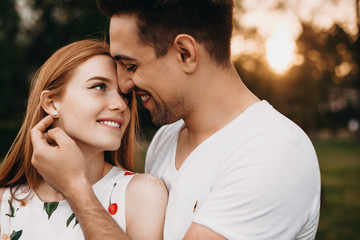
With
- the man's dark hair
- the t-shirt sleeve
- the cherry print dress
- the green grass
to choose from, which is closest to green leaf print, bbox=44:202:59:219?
the cherry print dress

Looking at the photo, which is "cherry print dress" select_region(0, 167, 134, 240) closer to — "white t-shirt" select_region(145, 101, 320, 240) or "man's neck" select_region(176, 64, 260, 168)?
"white t-shirt" select_region(145, 101, 320, 240)

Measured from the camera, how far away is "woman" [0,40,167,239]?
2234mm

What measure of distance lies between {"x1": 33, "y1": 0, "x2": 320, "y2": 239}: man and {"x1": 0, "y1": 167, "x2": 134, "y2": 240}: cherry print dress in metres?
0.23

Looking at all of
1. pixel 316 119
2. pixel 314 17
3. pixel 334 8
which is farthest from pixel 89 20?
pixel 316 119

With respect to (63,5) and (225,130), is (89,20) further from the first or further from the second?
(225,130)

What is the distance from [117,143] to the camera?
2391mm

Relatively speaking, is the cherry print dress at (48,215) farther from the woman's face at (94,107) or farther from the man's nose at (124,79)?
the man's nose at (124,79)

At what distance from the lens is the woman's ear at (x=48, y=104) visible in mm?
2467

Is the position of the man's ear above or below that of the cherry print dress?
above

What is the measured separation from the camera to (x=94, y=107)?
233 cm

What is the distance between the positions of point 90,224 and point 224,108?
1.11m

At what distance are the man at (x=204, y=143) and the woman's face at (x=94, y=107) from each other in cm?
12

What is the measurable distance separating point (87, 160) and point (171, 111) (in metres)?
0.74

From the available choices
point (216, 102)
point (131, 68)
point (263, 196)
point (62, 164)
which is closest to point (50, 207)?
point (62, 164)
